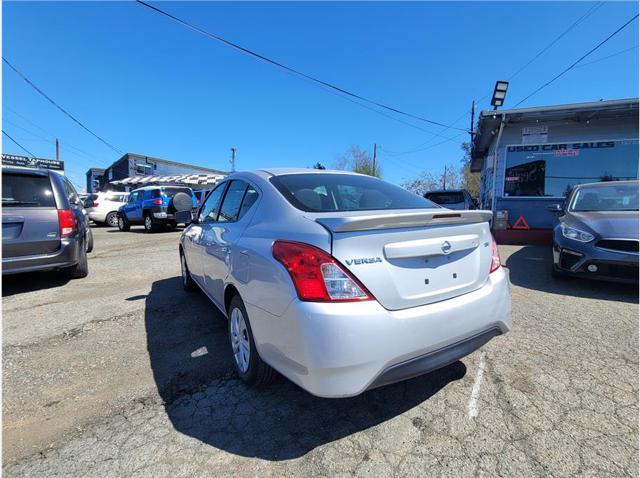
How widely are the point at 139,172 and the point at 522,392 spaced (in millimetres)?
42546

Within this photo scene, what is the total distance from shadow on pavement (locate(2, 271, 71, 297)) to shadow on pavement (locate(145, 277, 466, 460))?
3406 millimetres

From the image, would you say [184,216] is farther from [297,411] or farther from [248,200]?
[297,411]

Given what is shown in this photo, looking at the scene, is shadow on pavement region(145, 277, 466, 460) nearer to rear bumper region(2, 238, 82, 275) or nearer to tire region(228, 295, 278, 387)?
tire region(228, 295, 278, 387)

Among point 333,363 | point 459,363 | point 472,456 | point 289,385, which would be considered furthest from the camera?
point 459,363

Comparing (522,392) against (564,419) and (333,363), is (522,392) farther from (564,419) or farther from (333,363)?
→ (333,363)

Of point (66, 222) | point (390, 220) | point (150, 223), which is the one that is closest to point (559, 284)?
point (390, 220)

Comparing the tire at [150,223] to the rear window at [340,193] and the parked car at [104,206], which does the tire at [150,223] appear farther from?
the rear window at [340,193]

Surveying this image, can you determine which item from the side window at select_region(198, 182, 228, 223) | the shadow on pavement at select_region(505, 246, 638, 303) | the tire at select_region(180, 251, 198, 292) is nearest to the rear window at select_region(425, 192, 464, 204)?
the shadow on pavement at select_region(505, 246, 638, 303)

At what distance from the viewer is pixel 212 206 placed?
3652 millimetres

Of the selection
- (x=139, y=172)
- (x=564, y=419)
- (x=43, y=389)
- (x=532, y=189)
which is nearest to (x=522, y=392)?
(x=564, y=419)

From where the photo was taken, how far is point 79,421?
82.7 inches

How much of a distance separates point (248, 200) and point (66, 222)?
371 centimetres

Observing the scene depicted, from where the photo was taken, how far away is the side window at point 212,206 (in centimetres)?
347

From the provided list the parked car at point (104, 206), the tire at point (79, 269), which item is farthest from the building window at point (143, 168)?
the tire at point (79, 269)
